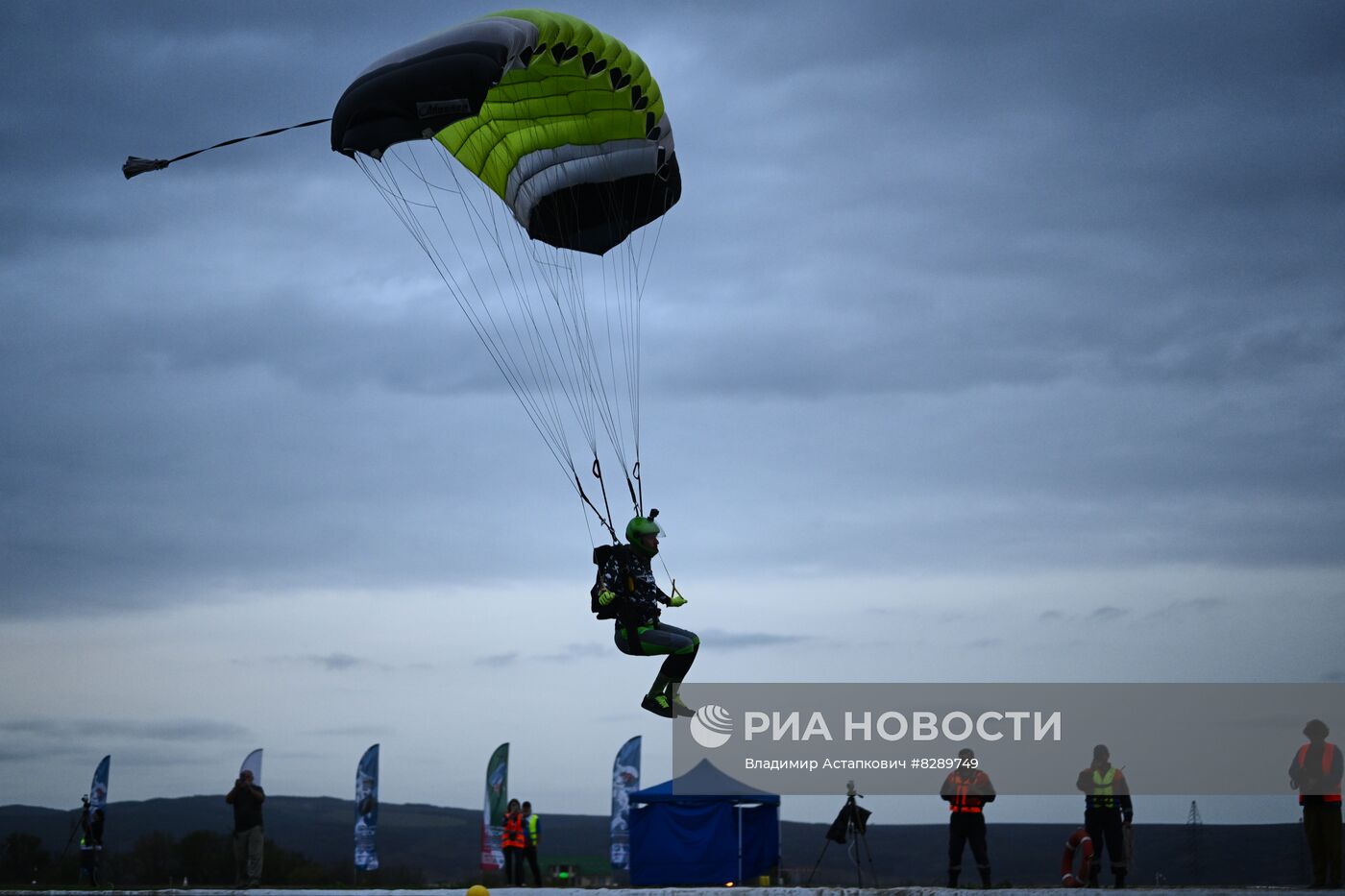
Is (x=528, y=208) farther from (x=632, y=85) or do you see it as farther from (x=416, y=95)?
(x=416, y=95)

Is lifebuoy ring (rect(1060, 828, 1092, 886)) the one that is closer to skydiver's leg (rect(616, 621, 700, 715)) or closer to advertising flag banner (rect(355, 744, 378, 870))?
skydiver's leg (rect(616, 621, 700, 715))

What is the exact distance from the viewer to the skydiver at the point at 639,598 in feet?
46.9

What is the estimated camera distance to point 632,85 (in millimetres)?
16094

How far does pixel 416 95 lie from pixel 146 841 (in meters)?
27.1

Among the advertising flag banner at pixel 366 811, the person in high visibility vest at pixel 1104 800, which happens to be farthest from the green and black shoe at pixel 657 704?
the advertising flag banner at pixel 366 811

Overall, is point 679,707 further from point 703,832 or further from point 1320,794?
point 1320,794

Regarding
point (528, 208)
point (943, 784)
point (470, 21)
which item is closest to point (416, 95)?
point (470, 21)

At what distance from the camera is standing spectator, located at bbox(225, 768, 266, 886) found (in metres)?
17.3

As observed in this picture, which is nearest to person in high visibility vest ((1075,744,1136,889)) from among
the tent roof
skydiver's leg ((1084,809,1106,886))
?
skydiver's leg ((1084,809,1106,886))

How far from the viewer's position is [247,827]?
17.4 m

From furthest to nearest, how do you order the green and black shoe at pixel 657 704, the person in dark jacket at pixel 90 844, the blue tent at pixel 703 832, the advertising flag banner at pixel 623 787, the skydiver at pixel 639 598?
1. the advertising flag banner at pixel 623 787
2. the person in dark jacket at pixel 90 844
3. the blue tent at pixel 703 832
4. the green and black shoe at pixel 657 704
5. the skydiver at pixel 639 598

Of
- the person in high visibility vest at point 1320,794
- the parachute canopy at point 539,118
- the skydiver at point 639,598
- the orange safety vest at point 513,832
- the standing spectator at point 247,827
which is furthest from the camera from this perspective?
the orange safety vest at point 513,832

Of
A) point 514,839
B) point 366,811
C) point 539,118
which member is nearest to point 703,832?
point 514,839

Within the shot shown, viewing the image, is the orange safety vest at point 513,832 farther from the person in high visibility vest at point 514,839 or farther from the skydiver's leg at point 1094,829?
the skydiver's leg at point 1094,829
